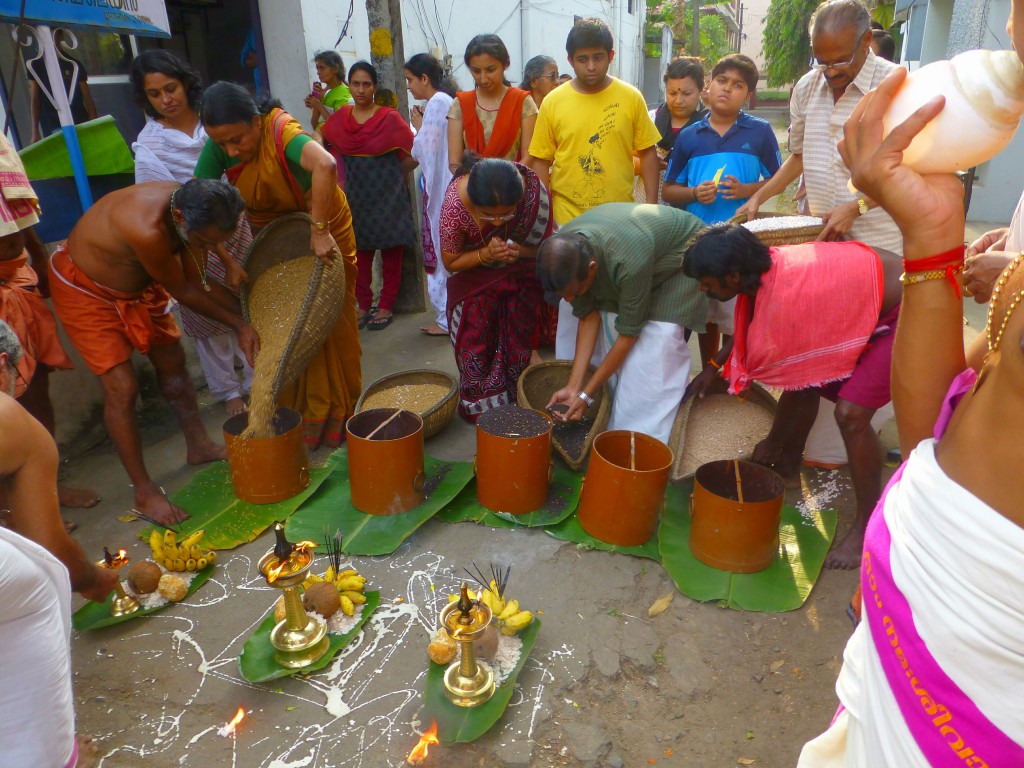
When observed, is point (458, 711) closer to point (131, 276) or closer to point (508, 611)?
point (508, 611)

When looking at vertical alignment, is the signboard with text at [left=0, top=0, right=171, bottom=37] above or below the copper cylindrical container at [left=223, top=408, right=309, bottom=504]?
above

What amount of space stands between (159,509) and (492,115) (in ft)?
10.0

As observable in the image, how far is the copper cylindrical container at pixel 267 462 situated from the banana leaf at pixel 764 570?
1586mm

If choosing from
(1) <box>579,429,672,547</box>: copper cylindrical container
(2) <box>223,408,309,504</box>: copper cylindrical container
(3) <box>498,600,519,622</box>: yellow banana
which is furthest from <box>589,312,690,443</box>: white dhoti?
(2) <box>223,408,309,504</box>: copper cylindrical container

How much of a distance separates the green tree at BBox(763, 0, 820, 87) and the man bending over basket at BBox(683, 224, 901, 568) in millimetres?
21646

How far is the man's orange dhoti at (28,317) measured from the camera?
2.75 meters

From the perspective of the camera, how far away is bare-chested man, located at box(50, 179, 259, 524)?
9.25 ft

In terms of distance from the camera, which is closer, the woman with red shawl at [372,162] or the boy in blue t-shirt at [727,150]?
the boy in blue t-shirt at [727,150]

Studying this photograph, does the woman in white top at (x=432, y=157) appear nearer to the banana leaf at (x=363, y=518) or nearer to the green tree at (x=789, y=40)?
the banana leaf at (x=363, y=518)

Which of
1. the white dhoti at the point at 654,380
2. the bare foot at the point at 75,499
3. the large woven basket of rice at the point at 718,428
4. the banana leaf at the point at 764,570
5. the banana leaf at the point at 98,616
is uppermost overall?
the white dhoti at the point at 654,380

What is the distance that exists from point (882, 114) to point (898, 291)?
1.72 m

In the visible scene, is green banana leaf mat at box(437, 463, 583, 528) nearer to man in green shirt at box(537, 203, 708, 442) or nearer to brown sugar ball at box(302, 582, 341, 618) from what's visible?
man in green shirt at box(537, 203, 708, 442)

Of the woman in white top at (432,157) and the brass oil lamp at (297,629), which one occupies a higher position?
the woman in white top at (432,157)

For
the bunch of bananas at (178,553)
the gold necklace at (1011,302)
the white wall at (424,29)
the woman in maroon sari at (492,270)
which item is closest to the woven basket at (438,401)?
the woman in maroon sari at (492,270)
